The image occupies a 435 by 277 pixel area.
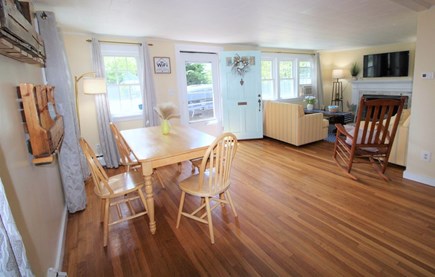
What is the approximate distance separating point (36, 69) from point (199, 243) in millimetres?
2245

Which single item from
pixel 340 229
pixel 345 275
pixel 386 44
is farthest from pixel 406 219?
pixel 386 44

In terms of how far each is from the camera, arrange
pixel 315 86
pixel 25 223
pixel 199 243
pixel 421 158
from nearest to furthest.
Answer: pixel 25 223 → pixel 199 243 → pixel 421 158 → pixel 315 86

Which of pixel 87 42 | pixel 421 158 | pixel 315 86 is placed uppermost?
pixel 87 42

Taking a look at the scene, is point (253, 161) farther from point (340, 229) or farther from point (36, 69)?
point (36, 69)

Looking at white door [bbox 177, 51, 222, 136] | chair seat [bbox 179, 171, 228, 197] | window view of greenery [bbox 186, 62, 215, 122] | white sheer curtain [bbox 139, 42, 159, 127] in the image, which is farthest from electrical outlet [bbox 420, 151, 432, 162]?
white sheer curtain [bbox 139, 42, 159, 127]

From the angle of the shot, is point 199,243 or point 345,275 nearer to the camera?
point 345,275

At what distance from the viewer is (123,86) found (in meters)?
4.21

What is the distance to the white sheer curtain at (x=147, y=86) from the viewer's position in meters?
4.16

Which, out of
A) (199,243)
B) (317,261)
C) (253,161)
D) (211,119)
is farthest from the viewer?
(211,119)

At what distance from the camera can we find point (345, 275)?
1.63 metres

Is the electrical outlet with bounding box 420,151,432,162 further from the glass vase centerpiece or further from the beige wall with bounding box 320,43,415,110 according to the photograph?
the beige wall with bounding box 320,43,415,110

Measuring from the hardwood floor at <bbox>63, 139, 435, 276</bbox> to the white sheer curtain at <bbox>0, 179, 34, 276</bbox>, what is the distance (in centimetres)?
126

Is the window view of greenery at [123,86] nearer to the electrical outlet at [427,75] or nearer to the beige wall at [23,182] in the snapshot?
the beige wall at [23,182]

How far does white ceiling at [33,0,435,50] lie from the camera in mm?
2582
